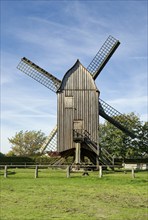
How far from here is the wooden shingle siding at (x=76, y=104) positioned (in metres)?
31.2

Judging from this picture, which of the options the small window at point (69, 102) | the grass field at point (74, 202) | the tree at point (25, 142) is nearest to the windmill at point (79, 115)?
the small window at point (69, 102)

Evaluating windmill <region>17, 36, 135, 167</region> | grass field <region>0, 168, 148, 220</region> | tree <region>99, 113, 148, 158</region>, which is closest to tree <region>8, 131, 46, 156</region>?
tree <region>99, 113, 148, 158</region>

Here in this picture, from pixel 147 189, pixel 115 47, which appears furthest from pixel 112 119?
pixel 147 189

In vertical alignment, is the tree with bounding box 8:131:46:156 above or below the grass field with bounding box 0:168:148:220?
above

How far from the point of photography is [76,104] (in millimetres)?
31609

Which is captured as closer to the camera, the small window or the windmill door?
the windmill door

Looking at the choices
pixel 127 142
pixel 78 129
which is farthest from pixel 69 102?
pixel 127 142

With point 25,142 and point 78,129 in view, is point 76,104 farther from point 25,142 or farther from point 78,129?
point 25,142

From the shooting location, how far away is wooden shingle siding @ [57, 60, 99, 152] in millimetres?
31234

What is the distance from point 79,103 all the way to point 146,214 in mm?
21707

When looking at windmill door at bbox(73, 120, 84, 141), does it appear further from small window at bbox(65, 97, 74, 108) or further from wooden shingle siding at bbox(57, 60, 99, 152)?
small window at bbox(65, 97, 74, 108)

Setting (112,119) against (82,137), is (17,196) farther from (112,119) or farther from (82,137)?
(112,119)

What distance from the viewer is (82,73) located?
32.0m

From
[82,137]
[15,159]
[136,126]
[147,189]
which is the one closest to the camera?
[147,189]
